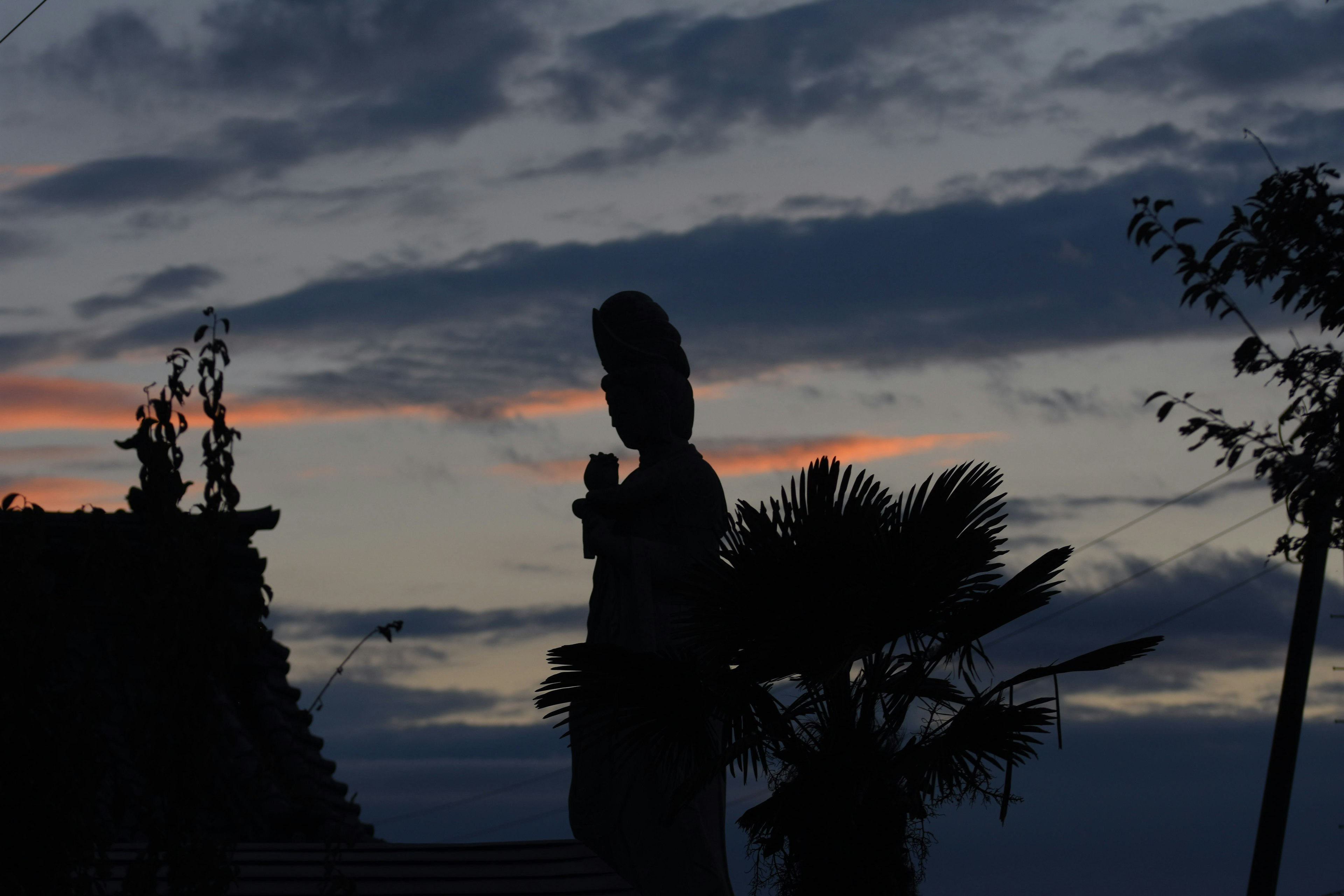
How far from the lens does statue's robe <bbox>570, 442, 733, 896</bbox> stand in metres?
10.2

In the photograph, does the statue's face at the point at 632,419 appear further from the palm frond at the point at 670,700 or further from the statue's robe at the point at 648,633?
the palm frond at the point at 670,700

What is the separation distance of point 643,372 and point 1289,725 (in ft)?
25.8

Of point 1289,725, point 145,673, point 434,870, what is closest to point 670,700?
point 434,870

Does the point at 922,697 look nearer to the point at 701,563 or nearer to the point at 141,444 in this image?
the point at 701,563

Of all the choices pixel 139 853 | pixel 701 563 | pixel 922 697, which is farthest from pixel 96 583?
pixel 922 697

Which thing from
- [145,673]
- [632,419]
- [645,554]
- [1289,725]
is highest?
[632,419]

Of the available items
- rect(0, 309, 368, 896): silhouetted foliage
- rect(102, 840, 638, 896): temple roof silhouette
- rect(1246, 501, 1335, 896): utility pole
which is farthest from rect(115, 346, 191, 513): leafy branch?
rect(1246, 501, 1335, 896): utility pole

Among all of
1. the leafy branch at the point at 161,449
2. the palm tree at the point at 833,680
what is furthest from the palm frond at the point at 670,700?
the leafy branch at the point at 161,449

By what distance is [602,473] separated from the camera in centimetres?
1113

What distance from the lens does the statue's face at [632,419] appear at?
11.2 m

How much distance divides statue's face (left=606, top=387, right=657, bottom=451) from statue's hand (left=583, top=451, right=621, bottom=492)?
0.20m

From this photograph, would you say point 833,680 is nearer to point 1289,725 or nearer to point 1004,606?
point 1004,606

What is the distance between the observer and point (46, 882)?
6867 millimetres

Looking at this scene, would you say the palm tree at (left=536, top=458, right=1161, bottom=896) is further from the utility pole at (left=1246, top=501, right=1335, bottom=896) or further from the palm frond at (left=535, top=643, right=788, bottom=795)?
the utility pole at (left=1246, top=501, right=1335, bottom=896)
